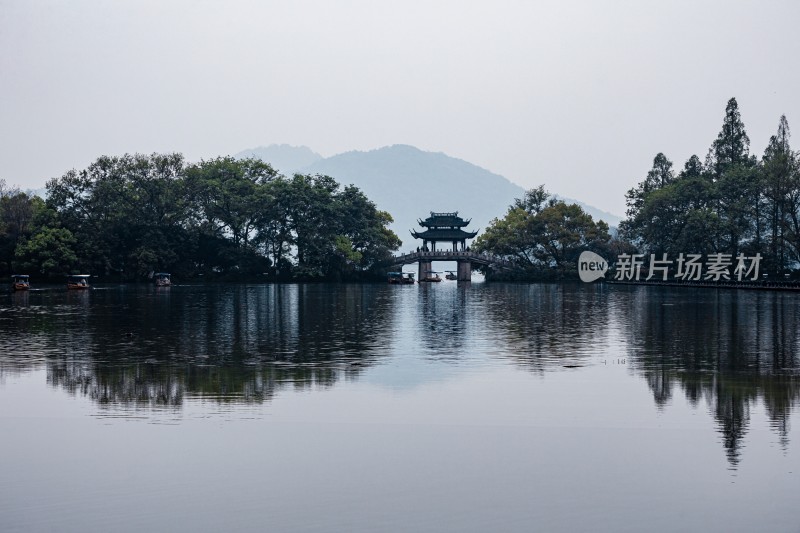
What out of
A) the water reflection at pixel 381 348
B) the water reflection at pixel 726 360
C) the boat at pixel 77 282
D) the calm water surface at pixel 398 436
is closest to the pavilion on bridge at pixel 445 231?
the boat at pixel 77 282

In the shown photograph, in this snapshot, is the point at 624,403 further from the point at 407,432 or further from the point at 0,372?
the point at 0,372

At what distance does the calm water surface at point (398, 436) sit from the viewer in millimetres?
10305

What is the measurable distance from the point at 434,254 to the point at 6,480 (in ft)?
407

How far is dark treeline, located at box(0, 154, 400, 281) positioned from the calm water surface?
8518 cm

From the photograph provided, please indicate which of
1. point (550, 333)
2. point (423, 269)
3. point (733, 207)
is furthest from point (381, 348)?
point (423, 269)

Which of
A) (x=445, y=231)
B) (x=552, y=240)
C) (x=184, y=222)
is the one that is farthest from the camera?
(x=445, y=231)

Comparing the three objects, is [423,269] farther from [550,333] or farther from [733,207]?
[550,333]

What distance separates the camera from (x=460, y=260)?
135 meters

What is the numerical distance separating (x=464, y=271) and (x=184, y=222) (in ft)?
134

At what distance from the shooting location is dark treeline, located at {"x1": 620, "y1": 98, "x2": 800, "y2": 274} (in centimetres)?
9194

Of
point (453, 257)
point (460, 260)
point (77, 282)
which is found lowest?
point (77, 282)

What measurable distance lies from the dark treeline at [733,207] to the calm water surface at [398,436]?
67.7 m

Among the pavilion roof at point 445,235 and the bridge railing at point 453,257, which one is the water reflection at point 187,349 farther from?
the pavilion roof at point 445,235

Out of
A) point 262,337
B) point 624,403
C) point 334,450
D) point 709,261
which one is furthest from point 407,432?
point 709,261
